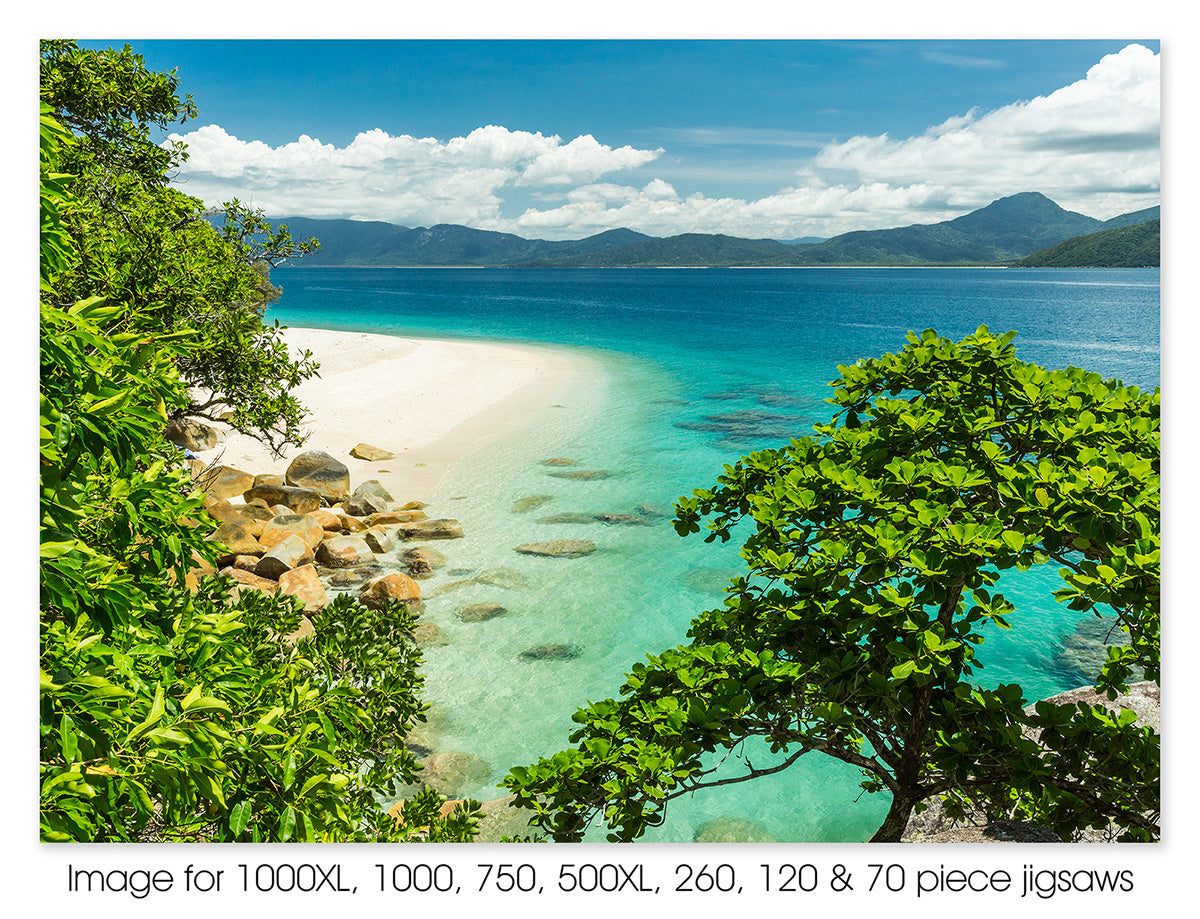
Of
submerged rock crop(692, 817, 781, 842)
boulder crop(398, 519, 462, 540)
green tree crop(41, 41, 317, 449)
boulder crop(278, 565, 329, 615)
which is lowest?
submerged rock crop(692, 817, 781, 842)

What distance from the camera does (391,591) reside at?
12.5 meters

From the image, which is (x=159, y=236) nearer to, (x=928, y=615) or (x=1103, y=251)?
(x=928, y=615)

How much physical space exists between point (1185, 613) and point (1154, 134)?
3.17m

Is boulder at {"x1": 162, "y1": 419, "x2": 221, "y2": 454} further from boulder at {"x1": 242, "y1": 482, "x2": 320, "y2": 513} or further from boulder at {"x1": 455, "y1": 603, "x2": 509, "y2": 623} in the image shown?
boulder at {"x1": 455, "y1": 603, "x2": 509, "y2": 623}

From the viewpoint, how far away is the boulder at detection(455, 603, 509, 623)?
Answer: 496 inches

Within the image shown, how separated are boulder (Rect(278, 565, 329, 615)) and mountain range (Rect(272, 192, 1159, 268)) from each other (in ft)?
18.2

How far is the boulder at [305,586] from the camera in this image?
11672mm

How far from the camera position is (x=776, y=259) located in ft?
333

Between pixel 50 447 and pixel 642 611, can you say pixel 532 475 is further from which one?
pixel 50 447

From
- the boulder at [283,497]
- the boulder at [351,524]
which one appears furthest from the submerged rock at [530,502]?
the boulder at [283,497]

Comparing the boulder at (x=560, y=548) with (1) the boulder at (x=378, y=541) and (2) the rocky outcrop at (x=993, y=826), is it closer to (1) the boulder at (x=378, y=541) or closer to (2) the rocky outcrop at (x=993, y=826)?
(1) the boulder at (x=378, y=541)

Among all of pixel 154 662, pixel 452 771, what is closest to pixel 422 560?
pixel 452 771

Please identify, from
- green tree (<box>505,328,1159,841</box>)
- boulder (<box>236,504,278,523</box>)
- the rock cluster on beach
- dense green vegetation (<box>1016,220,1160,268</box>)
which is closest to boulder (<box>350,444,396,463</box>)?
the rock cluster on beach

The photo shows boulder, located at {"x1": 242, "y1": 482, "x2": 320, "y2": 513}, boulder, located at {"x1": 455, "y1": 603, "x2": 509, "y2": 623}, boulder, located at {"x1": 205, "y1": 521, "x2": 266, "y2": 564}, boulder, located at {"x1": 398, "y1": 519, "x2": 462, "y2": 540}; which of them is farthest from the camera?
boulder, located at {"x1": 242, "y1": 482, "x2": 320, "y2": 513}
